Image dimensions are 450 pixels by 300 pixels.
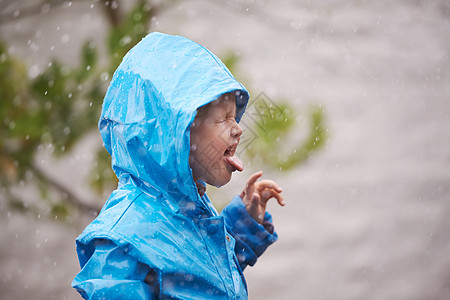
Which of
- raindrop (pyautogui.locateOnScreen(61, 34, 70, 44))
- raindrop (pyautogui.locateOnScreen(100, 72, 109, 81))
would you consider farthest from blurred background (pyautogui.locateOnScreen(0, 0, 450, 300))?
raindrop (pyautogui.locateOnScreen(100, 72, 109, 81))

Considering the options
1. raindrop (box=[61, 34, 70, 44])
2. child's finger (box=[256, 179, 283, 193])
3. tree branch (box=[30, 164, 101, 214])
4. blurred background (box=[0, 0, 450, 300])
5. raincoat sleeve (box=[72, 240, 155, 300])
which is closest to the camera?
raincoat sleeve (box=[72, 240, 155, 300])

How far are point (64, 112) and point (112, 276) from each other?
2.77ft

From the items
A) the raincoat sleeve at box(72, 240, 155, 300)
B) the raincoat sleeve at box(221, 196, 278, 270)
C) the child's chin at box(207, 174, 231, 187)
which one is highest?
the child's chin at box(207, 174, 231, 187)

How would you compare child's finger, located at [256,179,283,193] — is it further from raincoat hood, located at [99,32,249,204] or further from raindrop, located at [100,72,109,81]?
raindrop, located at [100,72,109,81]

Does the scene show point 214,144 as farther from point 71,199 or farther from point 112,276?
point 71,199

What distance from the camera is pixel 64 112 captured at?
135cm

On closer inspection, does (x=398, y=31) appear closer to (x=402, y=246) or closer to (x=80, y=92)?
(x=402, y=246)

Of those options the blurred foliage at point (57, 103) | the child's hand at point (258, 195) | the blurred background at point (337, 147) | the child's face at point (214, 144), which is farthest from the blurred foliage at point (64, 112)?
the blurred background at point (337, 147)

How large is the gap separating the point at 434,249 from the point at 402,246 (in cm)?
17

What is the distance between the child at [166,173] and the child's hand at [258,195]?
0.36 ft

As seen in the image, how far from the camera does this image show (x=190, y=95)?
65 cm

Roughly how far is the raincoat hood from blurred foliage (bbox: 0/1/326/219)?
55cm

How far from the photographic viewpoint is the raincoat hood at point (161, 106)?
2.10 feet

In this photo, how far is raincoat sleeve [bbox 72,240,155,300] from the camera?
22.6 inches
